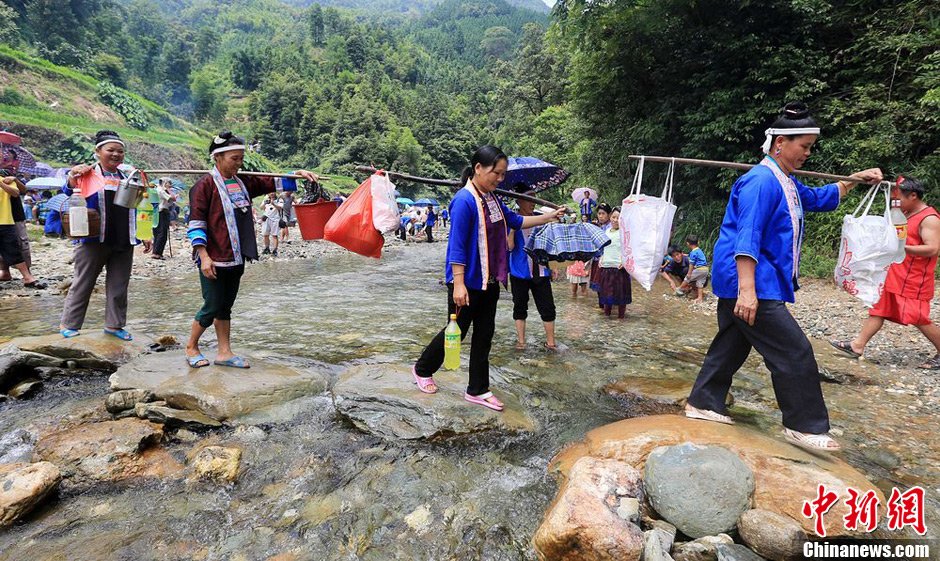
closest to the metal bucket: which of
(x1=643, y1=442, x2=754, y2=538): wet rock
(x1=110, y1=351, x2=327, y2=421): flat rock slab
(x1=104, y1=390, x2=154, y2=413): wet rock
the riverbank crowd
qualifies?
the riverbank crowd

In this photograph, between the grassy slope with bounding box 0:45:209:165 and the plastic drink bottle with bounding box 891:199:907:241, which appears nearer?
the plastic drink bottle with bounding box 891:199:907:241

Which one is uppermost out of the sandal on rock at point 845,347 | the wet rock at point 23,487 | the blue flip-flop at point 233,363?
the sandal on rock at point 845,347

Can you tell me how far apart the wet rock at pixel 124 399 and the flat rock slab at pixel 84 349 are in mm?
1179

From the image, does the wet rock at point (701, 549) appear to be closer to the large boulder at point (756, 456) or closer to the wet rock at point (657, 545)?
the wet rock at point (657, 545)

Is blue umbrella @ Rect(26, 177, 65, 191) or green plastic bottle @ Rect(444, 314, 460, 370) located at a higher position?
blue umbrella @ Rect(26, 177, 65, 191)

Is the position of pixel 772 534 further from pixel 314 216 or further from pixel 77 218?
pixel 77 218

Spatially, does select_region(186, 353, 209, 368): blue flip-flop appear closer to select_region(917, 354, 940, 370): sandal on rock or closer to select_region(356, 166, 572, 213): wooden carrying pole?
select_region(356, 166, 572, 213): wooden carrying pole

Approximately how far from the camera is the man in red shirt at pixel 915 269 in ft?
16.1

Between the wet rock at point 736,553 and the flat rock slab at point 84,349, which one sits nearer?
the wet rock at point 736,553

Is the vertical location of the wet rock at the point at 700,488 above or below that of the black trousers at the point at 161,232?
below

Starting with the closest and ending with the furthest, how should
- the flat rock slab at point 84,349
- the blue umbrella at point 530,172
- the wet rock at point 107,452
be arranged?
1. the wet rock at point 107,452
2. the flat rock slab at point 84,349
3. the blue umbrella at point 530,172

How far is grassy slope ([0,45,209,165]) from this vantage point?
91.5 feet

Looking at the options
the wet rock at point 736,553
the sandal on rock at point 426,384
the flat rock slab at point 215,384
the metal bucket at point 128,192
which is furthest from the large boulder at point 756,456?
the metal bucket at point 128,192

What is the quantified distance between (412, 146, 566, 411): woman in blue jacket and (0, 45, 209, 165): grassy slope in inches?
1326
